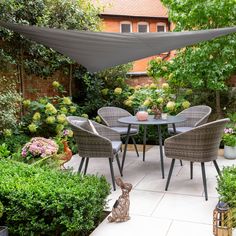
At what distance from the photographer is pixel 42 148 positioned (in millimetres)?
3861

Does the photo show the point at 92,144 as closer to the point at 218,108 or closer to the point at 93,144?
the point at 93,144

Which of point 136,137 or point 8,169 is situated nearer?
point 8,169

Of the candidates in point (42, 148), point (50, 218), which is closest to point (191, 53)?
point (42, 148)

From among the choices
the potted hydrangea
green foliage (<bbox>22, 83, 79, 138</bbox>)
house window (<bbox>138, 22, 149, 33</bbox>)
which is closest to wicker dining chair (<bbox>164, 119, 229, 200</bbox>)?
the potted hydrangea

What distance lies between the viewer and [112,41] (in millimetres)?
3453

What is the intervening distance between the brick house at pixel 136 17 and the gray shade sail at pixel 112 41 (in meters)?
9.36

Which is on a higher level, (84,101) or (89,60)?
(89,60)

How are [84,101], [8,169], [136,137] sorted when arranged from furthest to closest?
[84,101]
[136,137]
[8,169]

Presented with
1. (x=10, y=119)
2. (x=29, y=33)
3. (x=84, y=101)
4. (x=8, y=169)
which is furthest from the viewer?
(x=84, y=101)

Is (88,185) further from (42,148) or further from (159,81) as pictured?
(159,81)

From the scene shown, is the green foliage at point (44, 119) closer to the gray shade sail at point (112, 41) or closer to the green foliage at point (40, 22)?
the green foliage at point (40, 22)

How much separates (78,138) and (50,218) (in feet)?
4.70

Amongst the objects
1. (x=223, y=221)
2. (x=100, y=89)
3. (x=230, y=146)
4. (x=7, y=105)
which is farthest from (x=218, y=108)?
(x=223, y=221)

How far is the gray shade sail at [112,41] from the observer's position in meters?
3.36
